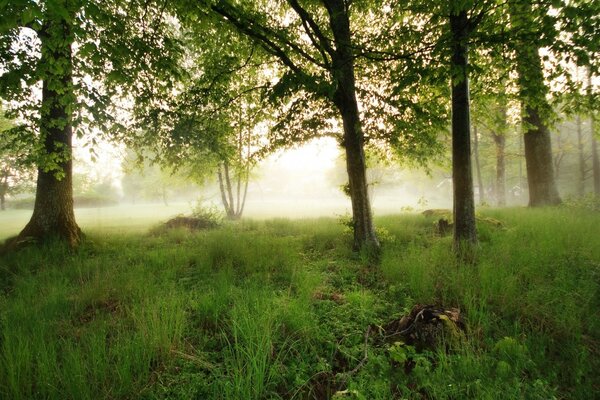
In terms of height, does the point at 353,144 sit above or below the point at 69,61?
below

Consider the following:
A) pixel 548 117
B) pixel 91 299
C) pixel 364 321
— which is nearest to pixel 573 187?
pixel 548 117

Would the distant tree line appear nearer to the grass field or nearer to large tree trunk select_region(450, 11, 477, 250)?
large tree trunk select_region(450, 11, 477, 250)

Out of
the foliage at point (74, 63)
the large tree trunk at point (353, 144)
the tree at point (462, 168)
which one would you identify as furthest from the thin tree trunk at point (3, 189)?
the tree at point (462, 168)

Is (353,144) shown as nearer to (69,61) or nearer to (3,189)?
(69,61)

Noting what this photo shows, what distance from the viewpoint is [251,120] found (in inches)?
370

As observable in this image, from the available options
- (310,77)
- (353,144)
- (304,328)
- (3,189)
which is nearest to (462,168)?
(353,144)

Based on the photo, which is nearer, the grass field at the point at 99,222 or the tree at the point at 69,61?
the tree at the point at 69,61

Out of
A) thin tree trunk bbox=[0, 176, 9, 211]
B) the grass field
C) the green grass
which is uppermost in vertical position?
thin tree trunk bbox=[0, 176, 9, 211]

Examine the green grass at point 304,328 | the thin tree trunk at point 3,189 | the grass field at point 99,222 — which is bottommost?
the green grass at point 304,328

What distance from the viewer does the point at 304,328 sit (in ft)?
10.0

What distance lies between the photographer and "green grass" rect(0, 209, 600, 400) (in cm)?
227

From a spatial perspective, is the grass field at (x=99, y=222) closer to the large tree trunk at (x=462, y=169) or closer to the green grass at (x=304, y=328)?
the green grass at (x=304, y=328)

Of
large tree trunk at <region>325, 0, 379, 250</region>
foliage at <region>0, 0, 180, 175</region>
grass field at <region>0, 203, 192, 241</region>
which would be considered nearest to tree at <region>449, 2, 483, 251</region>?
large tree trunk at <region>325, 0, 379, 250</region>

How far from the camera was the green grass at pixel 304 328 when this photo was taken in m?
2.27
